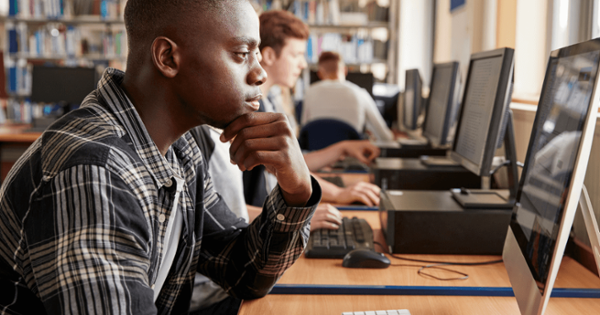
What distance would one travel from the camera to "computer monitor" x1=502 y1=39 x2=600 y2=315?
65 centimetres

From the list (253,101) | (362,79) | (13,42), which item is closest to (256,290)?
(253,101)

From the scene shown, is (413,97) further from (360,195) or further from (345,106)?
(360,195)

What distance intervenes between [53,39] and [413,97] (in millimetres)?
4329

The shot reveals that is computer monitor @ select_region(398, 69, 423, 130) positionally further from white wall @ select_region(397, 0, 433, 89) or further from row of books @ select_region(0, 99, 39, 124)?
row of books @ select_region(0, 99, 39, 124)

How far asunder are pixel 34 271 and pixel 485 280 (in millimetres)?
857

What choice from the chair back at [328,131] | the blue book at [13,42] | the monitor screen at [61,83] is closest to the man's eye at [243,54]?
the chair back at [328,131]

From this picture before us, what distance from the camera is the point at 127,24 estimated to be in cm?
84

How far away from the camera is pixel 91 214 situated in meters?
0.64

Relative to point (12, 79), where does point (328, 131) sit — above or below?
below

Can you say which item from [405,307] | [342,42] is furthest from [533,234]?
[342,42]

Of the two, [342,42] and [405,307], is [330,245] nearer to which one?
[405,307]

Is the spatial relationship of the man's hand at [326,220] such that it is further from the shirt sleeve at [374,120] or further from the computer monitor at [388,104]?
the computer monitor at [388,104]

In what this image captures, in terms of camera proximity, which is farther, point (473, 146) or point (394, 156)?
point (394, 156)

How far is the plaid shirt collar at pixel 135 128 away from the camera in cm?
79
